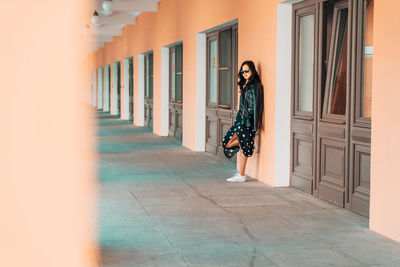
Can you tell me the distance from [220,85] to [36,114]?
8.94 m

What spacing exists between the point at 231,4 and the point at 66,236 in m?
7.24

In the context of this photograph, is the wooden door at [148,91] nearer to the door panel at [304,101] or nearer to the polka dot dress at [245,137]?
the polka dot dress at [245,137]

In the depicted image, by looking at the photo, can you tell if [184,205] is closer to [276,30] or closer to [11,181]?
[276,30]

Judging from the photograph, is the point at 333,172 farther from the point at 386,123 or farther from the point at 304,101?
the point at 386,123

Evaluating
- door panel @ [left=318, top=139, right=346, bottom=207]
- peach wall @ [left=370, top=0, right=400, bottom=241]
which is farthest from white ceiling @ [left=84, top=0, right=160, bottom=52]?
peach wall @ [left=370, top=0, right=400, bottom=241]

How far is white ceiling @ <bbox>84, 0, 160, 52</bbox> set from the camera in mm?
14469

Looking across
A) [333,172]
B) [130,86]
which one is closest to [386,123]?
[333,172]

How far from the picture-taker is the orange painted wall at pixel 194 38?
6973mm

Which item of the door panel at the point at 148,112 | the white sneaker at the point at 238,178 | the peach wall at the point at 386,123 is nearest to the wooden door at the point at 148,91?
the door panel at the point at 148,112

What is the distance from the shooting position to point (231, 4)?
8.53 m

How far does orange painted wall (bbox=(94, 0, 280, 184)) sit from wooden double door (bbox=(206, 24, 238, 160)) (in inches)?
13.2

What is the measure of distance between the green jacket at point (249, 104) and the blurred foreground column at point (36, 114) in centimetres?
580

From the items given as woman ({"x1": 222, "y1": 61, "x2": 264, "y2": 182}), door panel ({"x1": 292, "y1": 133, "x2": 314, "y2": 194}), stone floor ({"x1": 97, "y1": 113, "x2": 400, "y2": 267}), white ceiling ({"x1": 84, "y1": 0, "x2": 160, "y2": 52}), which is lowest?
stone floor ({"x1": 97, "y1": 113, "x2": 400, "y2": 267})

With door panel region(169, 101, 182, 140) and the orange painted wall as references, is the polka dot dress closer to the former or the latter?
the orange painted wall
